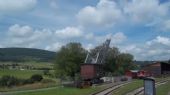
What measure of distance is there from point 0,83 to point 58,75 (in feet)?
56.6

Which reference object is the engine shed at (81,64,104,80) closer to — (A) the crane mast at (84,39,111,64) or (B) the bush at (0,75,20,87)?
(A) the crane mast at (84,39,111,64)

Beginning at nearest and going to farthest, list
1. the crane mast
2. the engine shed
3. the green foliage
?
1. the engine shed
2. the crane mast
3. the green foliage

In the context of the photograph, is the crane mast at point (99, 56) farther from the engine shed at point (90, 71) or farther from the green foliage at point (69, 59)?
the engine shed at point (90, 71)

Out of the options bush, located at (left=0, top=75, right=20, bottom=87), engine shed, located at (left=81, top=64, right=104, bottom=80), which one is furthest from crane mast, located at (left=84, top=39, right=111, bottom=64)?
bush, located at (left=0, top=75, right=20, bottom=87)

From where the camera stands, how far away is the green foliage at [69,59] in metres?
89.4

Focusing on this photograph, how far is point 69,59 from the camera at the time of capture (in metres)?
90.1

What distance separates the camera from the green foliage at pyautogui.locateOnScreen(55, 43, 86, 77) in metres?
89.4

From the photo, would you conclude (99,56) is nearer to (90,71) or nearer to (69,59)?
(69,59)

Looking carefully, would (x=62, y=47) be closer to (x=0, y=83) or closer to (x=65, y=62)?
(x=65, y=62)

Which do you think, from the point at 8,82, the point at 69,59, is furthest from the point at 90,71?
the point at 8,82

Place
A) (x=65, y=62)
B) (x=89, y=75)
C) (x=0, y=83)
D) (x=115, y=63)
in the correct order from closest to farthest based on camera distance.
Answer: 1. (x=89, y=75)
2. (x=0, y=83)
3. (x=65, y=62)
4. (x=115, y=63)

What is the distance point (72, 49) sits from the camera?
92438mm

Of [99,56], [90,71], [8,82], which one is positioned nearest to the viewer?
[90,71]

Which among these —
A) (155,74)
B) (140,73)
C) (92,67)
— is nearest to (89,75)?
(92,67)
